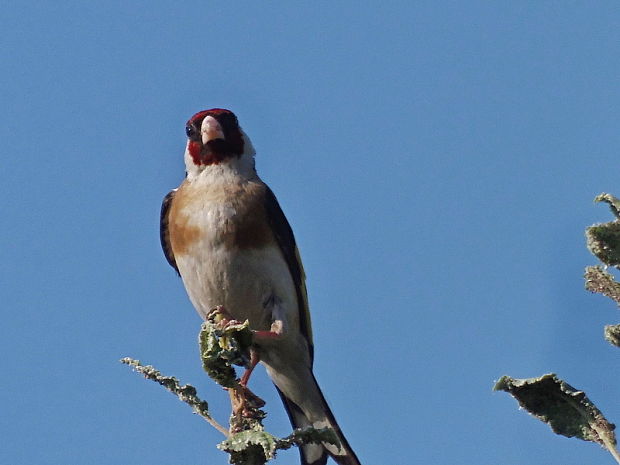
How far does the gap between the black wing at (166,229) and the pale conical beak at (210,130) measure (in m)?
0.47

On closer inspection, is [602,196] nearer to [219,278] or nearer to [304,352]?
[219,278]

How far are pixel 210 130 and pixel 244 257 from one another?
1.10 metres

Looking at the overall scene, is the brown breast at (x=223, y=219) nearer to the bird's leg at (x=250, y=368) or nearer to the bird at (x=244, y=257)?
the bird at (x=244, y=257)

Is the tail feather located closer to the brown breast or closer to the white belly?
the white belly

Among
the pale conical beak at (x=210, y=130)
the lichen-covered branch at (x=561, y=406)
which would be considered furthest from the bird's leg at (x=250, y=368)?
the lichen-covered branch at (x=561, y=406)

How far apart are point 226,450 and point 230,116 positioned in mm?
4267

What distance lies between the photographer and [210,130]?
6.89 m

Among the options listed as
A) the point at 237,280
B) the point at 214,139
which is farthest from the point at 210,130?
the point at 237,280

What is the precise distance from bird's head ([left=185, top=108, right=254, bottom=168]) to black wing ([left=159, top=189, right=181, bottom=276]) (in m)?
0.33

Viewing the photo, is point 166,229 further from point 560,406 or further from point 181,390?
point 560,406

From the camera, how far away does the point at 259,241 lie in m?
6.47

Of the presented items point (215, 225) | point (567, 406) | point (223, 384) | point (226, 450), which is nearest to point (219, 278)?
point (215, 225)

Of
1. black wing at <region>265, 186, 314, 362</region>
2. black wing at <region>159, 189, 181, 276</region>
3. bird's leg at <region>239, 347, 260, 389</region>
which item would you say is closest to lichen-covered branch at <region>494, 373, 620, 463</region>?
bird's leg at <region>239, 347, 260, 389</region>

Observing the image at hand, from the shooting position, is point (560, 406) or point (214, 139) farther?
point (214, 139)
